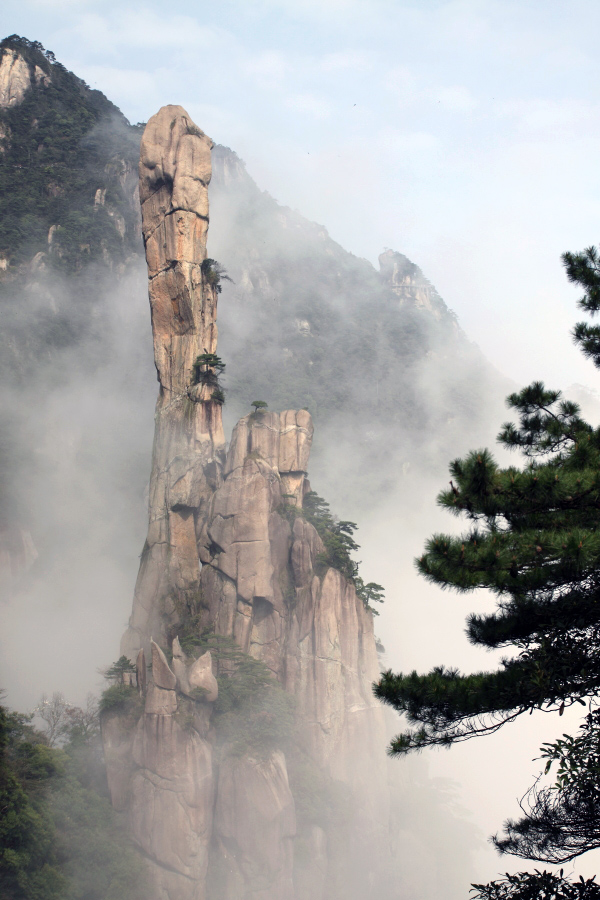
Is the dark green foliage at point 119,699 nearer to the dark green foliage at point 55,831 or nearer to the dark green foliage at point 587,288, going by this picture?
the dark green foliage at point 55,831

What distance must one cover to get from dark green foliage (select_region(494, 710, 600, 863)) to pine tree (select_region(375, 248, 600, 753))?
50 centimetres

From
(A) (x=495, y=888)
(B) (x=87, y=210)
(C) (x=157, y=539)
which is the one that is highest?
(B) (x=87, y=210)

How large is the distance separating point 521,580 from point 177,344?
2324 cm

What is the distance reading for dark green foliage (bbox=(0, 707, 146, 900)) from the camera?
16.6 m

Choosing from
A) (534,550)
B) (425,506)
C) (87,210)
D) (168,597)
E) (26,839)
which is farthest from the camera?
(425,506)

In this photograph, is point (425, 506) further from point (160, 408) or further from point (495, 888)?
point (495, 888)

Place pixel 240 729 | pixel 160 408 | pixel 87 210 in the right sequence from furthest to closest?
pixel 87 210, pixel 160 408, pixel 240 729

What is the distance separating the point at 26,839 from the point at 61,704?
13.3 metres

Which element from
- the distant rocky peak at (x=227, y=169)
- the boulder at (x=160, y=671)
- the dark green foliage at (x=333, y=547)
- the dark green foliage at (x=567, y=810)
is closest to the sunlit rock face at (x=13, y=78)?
the distant rocky peak at (x=227, y=169)

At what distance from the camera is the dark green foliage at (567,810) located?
19.9 ft

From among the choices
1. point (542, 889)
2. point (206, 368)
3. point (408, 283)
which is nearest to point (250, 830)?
point (206, 368)

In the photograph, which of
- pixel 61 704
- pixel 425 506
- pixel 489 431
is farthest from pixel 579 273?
pixel 489 431

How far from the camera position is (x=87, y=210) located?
71.2 meters

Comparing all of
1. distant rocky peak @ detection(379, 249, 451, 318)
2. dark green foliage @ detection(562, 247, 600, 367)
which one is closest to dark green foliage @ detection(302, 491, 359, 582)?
dark green foliage @ detection(562, 247, 600, 367)
